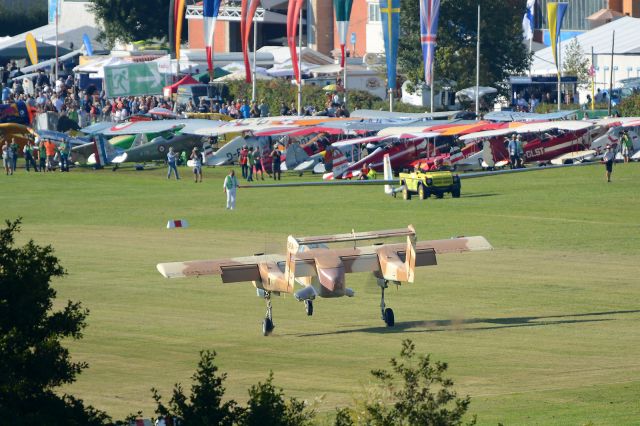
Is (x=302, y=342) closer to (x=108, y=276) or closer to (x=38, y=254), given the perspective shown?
(x=108, y=276)

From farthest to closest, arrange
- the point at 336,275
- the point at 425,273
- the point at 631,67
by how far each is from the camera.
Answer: the point at 631,67 → the point at 425,273 → the point at 336,275

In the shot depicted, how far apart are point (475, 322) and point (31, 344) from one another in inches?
602

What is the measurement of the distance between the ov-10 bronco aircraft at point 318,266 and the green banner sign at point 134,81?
44.9 meters

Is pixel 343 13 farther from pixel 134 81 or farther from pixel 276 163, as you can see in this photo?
pixel 276 163

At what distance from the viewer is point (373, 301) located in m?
28.7

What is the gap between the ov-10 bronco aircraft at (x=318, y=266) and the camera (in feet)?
78.4

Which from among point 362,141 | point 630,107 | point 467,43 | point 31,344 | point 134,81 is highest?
point 467,43

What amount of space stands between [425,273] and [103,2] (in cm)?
8791

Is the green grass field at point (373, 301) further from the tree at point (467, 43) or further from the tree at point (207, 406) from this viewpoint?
the tree at point (467, 43)

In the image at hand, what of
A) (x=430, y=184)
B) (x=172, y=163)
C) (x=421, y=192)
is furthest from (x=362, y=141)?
(x=172, y=163)

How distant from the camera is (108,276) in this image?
1283 inches

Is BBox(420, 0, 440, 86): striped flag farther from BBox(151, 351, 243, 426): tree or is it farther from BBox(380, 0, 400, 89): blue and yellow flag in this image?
BBox(151, 351, 243, 426): tree

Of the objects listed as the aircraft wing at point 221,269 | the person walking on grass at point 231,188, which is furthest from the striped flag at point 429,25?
the aircraft wing at point 221,269

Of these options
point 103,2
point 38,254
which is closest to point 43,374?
point 38,254
